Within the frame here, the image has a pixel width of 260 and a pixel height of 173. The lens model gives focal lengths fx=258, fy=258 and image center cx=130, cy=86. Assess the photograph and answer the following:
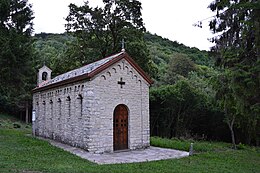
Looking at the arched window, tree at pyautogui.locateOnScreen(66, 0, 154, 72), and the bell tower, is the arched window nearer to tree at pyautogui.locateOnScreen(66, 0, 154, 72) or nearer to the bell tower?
the bell tower

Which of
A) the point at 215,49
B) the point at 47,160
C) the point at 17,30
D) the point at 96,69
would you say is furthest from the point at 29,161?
the point at 17,30

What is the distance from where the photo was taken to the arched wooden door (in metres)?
12.8

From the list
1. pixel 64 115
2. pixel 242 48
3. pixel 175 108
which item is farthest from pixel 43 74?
pixel 242 48

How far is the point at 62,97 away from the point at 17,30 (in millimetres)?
7562

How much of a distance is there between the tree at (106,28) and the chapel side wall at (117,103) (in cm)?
783

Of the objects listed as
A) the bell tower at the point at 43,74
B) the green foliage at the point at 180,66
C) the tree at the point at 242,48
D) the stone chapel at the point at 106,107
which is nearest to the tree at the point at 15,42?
the bell tower at the point at 43,74

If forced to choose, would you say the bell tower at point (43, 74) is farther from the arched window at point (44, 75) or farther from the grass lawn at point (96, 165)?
the grass lawn at point (96, 165)

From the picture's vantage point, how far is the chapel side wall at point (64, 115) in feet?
41.1

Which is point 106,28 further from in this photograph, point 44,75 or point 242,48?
point 242,48

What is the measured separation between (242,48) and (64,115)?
390 inches

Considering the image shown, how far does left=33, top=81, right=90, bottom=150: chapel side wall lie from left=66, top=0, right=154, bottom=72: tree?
20.9 feet

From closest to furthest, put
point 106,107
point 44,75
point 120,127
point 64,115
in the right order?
point 106,107
point 120,127
point 64,115
point 44,75

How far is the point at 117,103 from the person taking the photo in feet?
42.0

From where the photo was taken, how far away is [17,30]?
1892 centimetres
